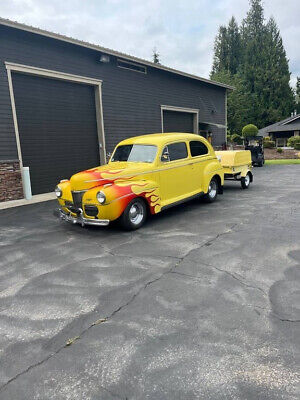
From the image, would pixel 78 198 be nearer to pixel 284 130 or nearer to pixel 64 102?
pixel 64 102

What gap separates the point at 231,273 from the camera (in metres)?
4.14

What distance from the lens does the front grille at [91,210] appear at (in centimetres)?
602

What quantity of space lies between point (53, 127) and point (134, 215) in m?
6.93

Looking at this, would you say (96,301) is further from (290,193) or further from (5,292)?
(290,193)

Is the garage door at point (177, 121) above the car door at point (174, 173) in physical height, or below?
above

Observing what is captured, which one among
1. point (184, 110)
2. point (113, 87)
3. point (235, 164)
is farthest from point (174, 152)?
point (184, 110)

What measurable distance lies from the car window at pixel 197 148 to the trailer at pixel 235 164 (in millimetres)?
1634

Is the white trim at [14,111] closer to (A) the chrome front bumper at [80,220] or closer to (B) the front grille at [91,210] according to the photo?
(A) the chrome front bumper at [80,220]

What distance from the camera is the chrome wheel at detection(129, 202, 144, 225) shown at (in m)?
6.41

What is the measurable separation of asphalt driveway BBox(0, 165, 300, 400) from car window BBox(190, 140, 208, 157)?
9.37 feet

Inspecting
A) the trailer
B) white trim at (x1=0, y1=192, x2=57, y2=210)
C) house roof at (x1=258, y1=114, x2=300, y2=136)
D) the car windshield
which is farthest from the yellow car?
house roof at (x1=258, y1=114, x2=300, y2=136)

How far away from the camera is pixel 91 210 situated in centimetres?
608

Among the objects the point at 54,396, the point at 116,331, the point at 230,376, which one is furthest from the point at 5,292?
the point at 230,376

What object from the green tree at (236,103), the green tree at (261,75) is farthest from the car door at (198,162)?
the green tree at (261,75)
